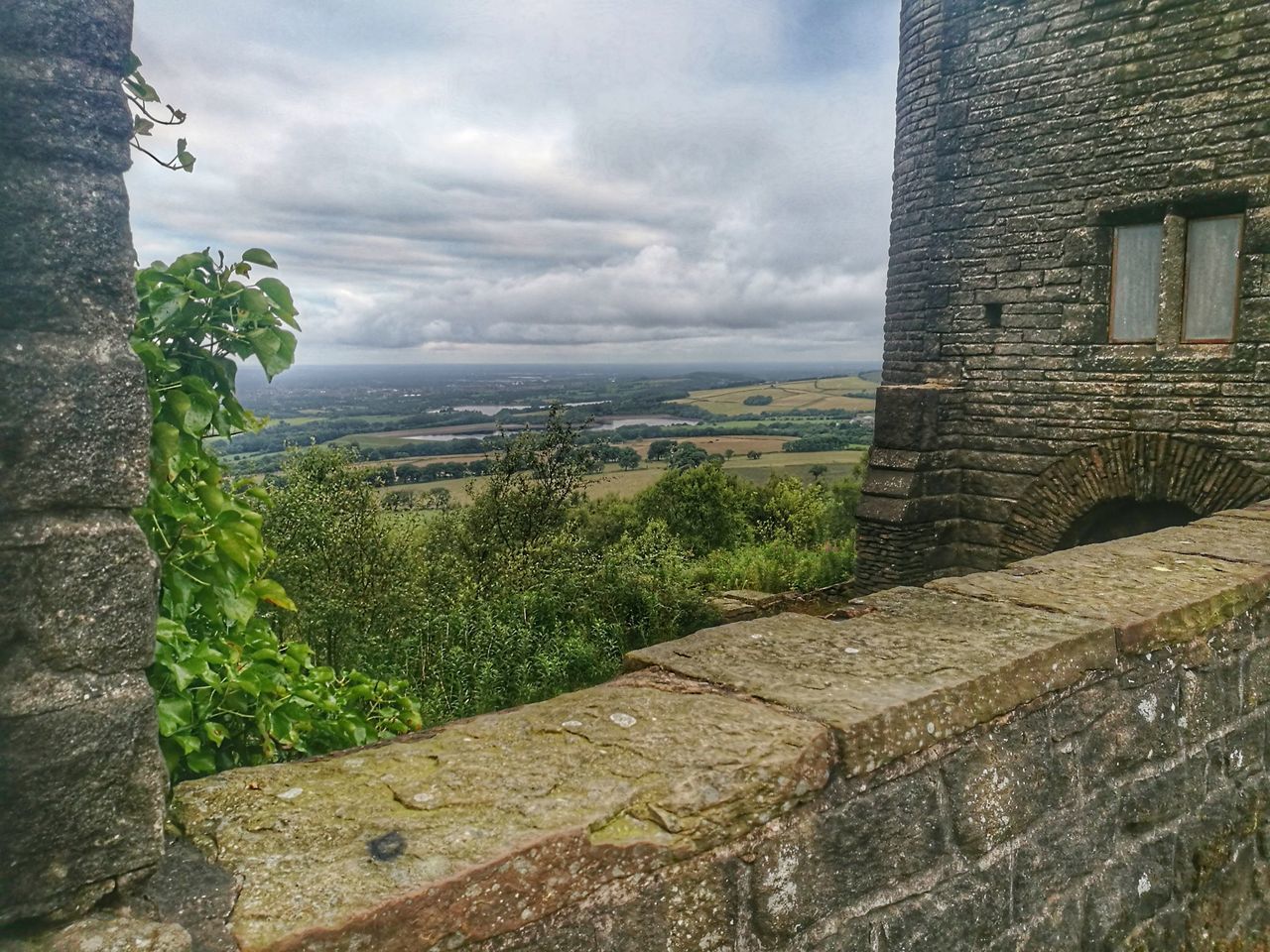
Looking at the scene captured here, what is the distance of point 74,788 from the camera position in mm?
1276

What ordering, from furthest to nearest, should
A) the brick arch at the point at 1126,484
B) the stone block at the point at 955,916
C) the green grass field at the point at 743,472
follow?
the green grass field at the point at 743,472, the brick arch at the point at 1126,484, the stone block at the point at 955,916

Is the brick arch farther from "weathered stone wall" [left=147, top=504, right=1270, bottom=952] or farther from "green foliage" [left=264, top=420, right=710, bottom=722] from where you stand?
"weathered stone wall" [left=147, top=504, right=1270, bottom=952]

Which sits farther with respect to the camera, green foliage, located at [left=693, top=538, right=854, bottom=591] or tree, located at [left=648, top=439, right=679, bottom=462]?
tree, located at [left=648, top=439, right=679, bottom=462]

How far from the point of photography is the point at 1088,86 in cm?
869

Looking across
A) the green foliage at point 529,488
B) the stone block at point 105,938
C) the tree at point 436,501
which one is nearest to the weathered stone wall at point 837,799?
the stone block at point 105,938

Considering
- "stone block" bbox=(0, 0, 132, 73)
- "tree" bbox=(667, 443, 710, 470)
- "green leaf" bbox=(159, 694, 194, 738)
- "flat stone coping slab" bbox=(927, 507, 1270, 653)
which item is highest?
"stone block" bbox=(0, 0, 132, 73)

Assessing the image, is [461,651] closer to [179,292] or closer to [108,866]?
[179,292]

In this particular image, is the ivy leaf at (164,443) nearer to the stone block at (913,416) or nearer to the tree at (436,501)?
the stone block at (913,416)

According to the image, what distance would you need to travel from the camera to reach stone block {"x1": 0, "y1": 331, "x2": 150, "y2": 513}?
1237 millimetres

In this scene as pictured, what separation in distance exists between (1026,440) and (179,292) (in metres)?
8.76

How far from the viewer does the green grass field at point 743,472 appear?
72.2 ft

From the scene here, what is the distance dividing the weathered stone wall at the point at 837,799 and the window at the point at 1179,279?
6.01 metres

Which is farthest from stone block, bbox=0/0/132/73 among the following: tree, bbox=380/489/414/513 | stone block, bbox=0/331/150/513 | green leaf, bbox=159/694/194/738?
tree, bbox=380/489/414/513

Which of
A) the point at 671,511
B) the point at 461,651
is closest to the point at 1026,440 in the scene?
the point at 461,651
